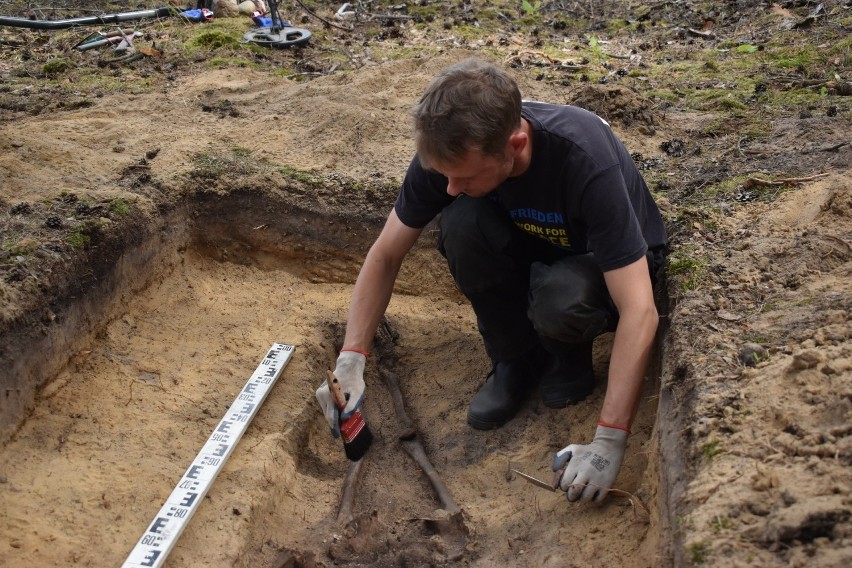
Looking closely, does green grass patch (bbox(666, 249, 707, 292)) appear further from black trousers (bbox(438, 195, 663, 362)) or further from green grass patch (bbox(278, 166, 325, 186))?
green grass patch (bbox(278, 166, 325, 186))

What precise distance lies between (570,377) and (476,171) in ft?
3.85

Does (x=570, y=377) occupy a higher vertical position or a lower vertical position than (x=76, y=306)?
lower

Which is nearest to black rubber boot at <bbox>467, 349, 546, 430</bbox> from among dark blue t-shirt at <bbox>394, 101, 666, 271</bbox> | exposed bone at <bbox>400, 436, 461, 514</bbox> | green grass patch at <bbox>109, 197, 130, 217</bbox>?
exposed bone at <bbox>400, 436, 461, 514</bbox>

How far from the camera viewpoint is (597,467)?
8.66 ft

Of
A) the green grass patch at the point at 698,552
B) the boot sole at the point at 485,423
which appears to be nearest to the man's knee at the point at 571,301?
the boot sole at the point at 485,423

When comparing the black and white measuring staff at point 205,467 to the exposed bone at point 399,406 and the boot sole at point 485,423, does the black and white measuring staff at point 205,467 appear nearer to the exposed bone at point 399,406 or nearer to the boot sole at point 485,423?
the exposed bone at point 399,406

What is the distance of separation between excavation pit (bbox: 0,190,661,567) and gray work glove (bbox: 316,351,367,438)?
0.35 m

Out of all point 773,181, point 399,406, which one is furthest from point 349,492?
point 773,181

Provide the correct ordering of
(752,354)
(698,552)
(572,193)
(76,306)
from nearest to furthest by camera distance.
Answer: (698,552), (752,354), (572,193), (76,306)

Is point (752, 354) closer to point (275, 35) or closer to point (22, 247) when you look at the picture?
point (22, 247)

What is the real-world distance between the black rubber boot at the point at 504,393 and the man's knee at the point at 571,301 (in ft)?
1.43

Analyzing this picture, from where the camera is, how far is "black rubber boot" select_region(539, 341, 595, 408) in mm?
3355

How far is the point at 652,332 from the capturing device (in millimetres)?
2604

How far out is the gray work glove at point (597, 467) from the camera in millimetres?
2639
